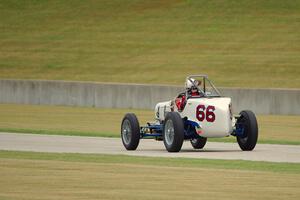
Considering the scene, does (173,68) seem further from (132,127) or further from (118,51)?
(132,127)

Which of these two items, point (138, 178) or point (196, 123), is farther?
point (196, 123)

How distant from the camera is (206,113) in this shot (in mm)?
22422

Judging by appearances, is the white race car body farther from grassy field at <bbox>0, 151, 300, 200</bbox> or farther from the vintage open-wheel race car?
grassy field at <bbox>0, 151, 300, 200</bbox>

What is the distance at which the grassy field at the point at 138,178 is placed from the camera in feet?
49.5

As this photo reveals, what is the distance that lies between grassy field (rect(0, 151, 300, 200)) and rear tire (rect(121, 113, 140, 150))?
188 centimetres

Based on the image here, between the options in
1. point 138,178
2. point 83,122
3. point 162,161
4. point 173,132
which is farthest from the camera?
point 83,122

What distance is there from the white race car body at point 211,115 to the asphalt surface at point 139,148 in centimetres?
42

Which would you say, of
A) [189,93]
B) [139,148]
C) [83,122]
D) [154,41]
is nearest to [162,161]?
[189,93]

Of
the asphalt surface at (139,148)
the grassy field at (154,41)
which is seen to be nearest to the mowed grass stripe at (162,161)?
the asphalt surface at (139,148)

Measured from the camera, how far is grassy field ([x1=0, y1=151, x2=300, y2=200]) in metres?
15.1

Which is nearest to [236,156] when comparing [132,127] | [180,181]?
[132,127]

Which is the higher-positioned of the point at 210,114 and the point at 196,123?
Result: the point at 210,114

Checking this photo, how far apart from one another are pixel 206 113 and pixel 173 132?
734 millimetres

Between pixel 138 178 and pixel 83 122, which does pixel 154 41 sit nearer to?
pixel 83 122
